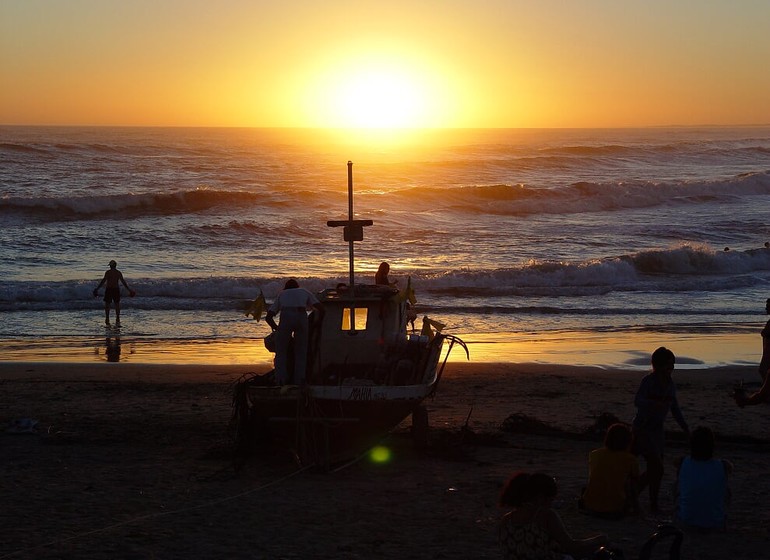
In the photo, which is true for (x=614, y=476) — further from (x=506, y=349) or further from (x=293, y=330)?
(x=506, y=349)

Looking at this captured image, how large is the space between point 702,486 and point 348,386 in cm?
402

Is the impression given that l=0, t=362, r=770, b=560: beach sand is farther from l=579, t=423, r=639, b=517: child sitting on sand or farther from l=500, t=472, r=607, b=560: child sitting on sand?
l=500, t=472, r=607, b=560: child sitting on sand

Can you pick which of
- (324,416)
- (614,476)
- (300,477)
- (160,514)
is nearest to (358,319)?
(324,416)

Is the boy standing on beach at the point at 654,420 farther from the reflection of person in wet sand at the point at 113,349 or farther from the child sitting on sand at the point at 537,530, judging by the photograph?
the reflection of person in wet sand at the point at 113,349

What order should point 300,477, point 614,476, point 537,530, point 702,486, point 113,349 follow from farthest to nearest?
point 113,349 → point 300,477 → point 614,476 → point 702,486 → point 537,530

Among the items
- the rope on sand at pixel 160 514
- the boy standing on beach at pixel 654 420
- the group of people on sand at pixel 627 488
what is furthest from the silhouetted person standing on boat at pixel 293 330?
the boy standing on beach at pixel 654 420

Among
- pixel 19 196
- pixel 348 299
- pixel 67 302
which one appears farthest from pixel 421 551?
pixel 19 196

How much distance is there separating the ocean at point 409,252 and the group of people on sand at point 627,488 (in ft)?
29.9

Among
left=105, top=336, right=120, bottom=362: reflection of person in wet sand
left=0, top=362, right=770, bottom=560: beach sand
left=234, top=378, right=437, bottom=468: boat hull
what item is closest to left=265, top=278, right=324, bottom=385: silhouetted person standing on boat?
left=234, top=378, right=437, bottom=468: boat hull

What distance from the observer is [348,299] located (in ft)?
41.0

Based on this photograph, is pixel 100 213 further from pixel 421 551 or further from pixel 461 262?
pixel 421 551

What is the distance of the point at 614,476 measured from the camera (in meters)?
8.77

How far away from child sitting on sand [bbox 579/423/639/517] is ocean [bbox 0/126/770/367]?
30.9 ft

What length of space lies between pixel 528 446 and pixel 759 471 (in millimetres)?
2497
